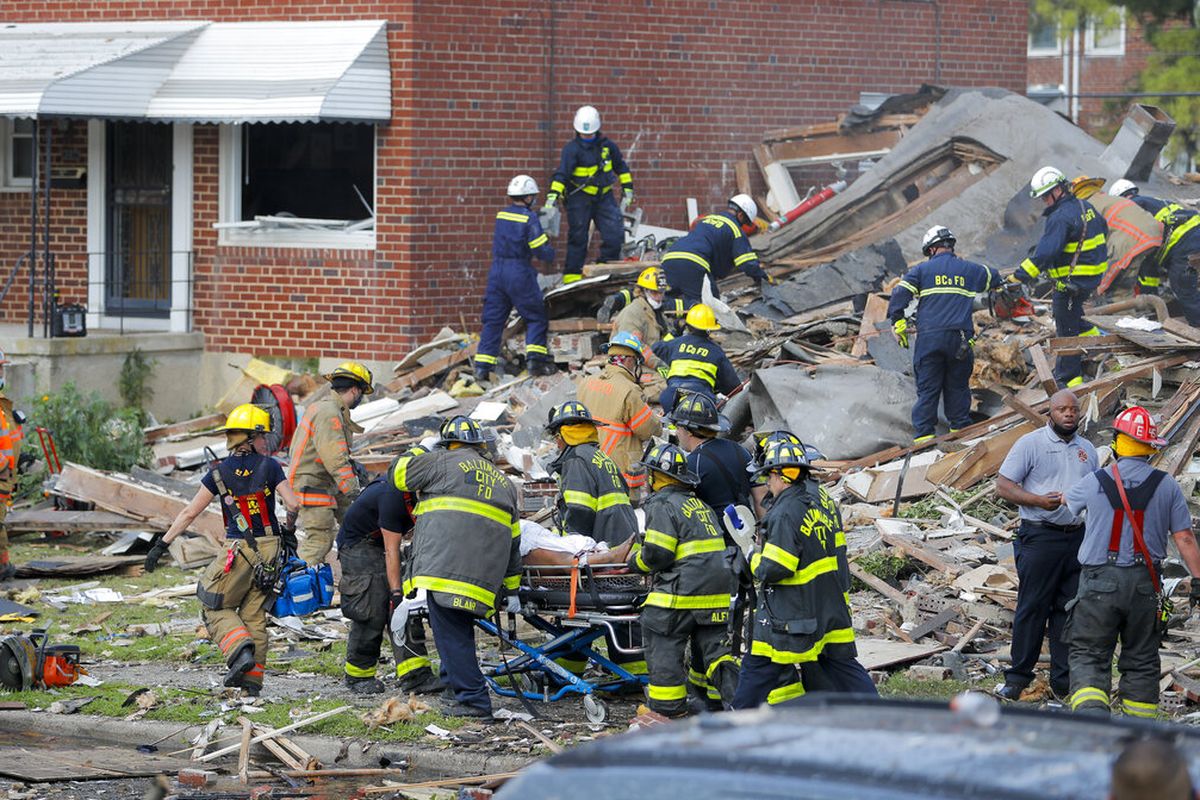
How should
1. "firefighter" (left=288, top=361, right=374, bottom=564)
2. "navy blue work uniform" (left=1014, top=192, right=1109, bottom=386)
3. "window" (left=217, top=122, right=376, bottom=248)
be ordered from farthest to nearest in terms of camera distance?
"window" (left=217, top=122, right=376, bottom=248), "navy blue work uniform" (left=1014, top=192, right=1109, bottom=386), "firefighter" (left=288, top=361, right=374, bottom=564)

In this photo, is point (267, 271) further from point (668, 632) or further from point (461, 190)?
point (668, 632)

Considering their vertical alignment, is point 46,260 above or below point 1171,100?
below

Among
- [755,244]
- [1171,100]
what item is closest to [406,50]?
[755,244]

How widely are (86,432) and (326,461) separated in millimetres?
5352

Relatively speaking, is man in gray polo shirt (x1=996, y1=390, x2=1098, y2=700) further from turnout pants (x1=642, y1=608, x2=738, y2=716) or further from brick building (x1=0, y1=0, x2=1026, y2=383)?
brick building (x1=0, y1=0, x2=1026, y2=383)

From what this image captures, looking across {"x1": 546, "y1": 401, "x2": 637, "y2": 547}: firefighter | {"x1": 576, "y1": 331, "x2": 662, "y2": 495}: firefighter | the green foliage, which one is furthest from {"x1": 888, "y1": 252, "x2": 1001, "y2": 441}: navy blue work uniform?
the green foliage

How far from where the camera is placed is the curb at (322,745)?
27.0ft

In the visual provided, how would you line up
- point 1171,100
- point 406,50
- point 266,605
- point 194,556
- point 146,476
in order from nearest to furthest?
point 266,605 → point 194,556 → point 146,476 → point 406,50 → point 1171,100

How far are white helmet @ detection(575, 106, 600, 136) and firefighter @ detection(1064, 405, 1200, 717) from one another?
1019 cm

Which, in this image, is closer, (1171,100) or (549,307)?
(549,307)

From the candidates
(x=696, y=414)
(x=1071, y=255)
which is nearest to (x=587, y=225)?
(x=1071, y=255)

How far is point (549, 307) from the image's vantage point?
17.4 meters

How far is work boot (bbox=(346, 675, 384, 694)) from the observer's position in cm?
958

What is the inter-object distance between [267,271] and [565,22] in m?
4.45
